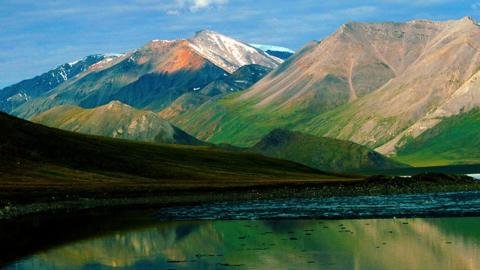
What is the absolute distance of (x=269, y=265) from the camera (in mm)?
50875

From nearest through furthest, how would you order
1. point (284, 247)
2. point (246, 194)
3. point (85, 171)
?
point (284, 247) < point (246, 194) < point (85, 171)

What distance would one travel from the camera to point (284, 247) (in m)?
60.6

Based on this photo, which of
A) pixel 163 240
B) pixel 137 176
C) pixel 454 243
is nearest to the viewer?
pixel 454 243

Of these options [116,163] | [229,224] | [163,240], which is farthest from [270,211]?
[116,163]

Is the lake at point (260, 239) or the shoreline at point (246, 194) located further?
the shoreline at point (246, 194)

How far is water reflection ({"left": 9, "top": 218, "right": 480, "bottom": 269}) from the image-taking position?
52.1 metres

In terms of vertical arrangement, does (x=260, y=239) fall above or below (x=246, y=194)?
below

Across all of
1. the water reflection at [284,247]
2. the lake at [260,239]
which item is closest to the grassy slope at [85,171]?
the lake at [260,239]

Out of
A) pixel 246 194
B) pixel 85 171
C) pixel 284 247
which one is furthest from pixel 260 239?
pixel 85 171

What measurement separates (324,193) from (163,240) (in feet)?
236

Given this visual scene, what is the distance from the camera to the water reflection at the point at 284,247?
5209cm

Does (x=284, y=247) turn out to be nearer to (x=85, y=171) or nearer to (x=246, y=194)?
(x=246, y=194)

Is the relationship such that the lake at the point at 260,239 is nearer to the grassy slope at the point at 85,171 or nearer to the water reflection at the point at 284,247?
the water reflection at the point at 284,247

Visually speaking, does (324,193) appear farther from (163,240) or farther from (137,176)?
(163,240)
